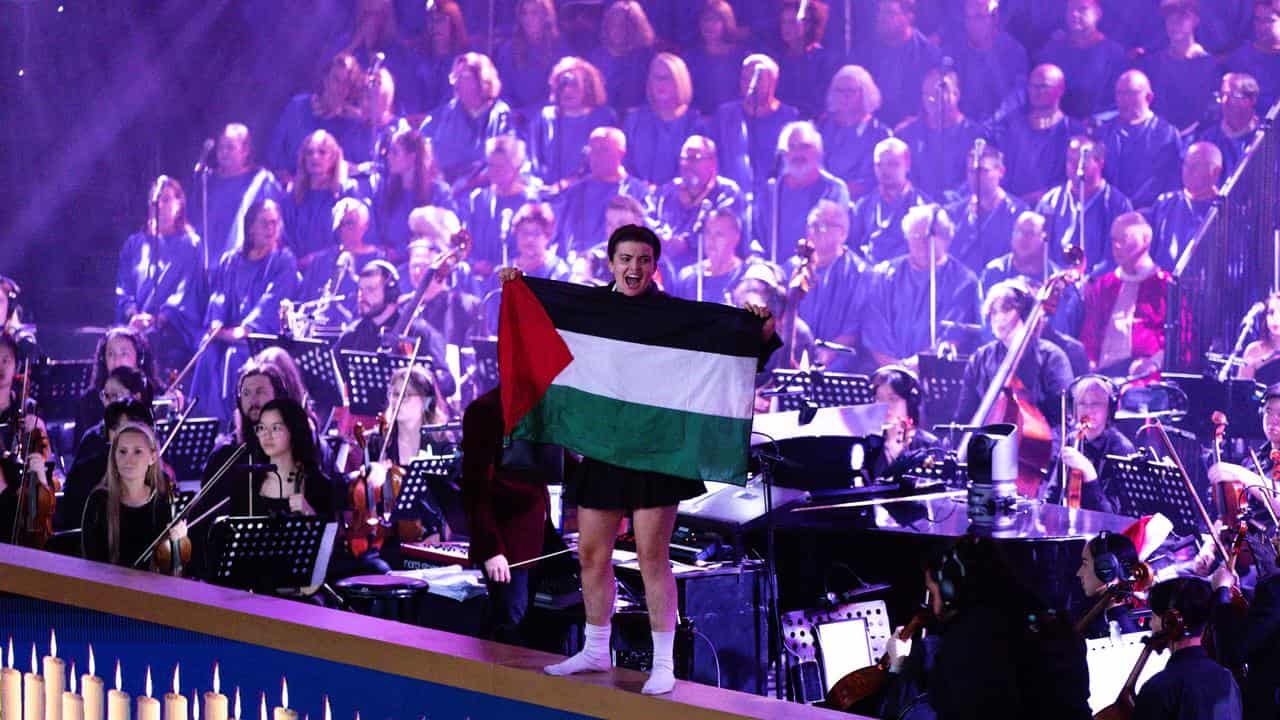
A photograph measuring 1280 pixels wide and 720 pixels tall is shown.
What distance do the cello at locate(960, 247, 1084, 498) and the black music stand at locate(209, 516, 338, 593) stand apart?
13.8ft

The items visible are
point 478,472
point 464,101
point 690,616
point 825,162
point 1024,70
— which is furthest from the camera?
point 464,101

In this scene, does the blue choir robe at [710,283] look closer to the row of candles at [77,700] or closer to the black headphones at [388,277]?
the black headphones at [388,277]

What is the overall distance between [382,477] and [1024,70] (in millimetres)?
4846

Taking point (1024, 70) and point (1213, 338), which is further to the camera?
point (1024, 70)

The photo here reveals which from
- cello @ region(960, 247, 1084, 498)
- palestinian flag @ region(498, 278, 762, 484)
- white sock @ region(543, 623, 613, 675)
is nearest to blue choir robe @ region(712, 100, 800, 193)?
cello @ region(960, 247, 1084, 498)

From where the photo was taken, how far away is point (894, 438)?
32.0ft

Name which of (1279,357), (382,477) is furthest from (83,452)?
(1279,357)

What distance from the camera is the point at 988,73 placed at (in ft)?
32.0

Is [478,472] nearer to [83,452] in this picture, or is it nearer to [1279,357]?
[1279,357]

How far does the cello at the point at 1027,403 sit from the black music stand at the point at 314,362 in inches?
184

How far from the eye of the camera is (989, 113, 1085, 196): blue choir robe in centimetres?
947

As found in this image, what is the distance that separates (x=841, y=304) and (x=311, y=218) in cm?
430

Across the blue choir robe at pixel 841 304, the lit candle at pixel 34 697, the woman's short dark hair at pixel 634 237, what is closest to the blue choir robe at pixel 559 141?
the blue choir robe at pixel 841 304

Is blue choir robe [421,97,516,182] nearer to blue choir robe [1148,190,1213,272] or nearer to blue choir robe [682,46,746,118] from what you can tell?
blue choir robe [682,46,746,118]
